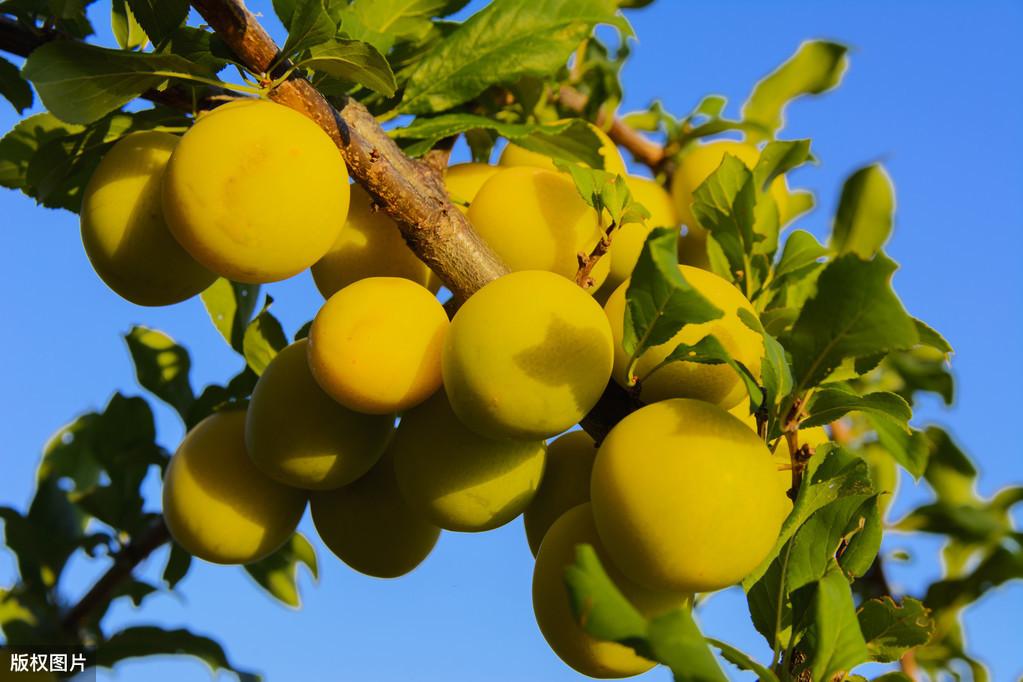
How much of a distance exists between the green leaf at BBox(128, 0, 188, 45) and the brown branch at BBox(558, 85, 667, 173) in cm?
67

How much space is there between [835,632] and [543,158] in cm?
65

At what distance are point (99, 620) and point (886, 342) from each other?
4.63ft

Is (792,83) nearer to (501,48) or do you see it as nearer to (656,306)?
(501,48)

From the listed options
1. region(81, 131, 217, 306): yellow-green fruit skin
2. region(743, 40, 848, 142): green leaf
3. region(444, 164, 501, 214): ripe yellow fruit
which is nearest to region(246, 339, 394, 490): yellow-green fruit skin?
region(81, 131, 217, 306): yellow-green fruit skin

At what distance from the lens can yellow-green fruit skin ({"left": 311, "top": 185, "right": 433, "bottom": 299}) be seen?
96cm

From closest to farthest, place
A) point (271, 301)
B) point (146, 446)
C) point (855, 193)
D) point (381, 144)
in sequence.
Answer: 1. point (381, 144)
2. point (271, 301)
3. point (855, 193)
4. point (146, 446)

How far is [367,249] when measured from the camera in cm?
96

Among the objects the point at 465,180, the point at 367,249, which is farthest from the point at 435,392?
the point at 465,180

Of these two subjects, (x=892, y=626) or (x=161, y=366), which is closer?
(x=892, y=626)

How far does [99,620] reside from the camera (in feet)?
5.22

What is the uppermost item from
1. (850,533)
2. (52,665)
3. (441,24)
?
(441,24)

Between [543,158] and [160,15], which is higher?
[160,15]

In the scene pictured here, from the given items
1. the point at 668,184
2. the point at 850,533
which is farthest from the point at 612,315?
the point at 668,184

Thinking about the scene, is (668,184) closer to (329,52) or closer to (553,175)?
(553,175)
